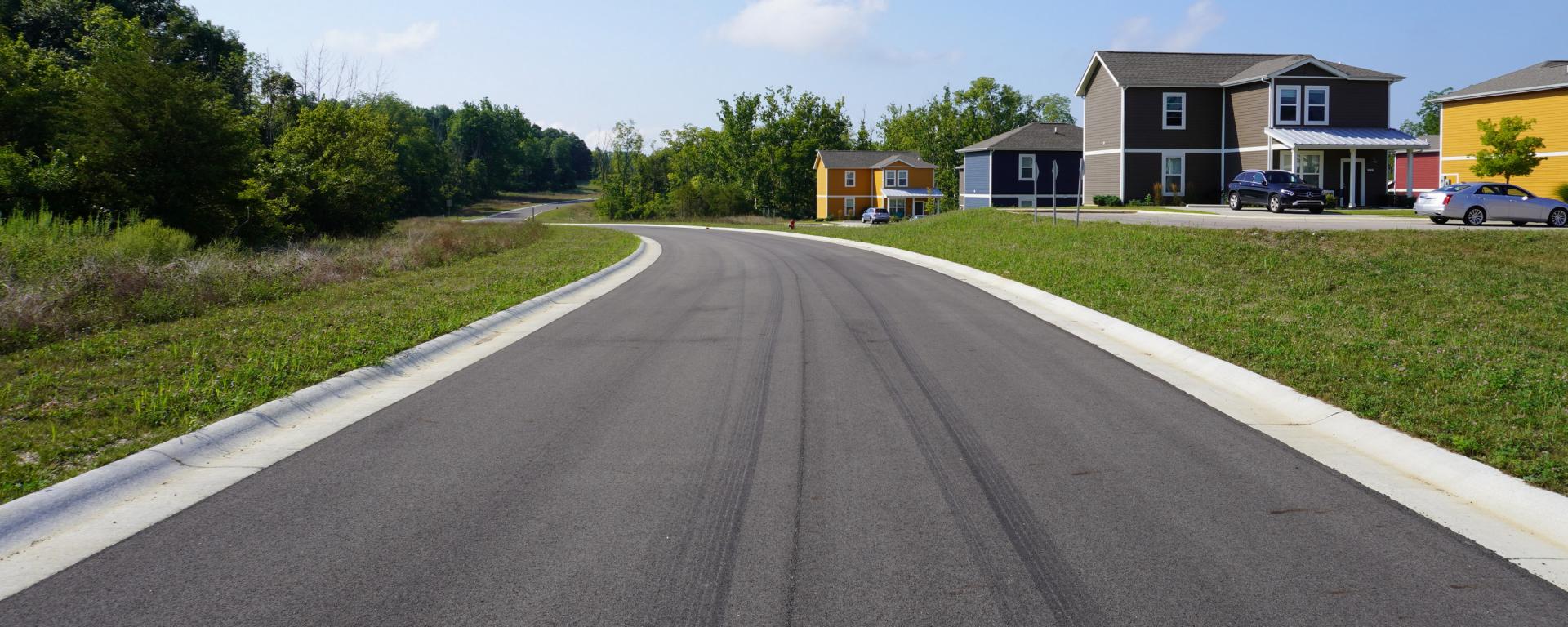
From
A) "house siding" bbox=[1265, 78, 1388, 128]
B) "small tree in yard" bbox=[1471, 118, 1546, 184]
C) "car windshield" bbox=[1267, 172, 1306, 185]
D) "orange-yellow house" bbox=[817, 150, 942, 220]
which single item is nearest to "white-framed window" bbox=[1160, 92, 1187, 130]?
"house siding" bbox=[1265, 78, 1388, 128]

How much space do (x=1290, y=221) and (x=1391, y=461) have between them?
74.6ft

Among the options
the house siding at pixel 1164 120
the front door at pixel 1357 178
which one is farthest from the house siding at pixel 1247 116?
the front door at pixel 1357 178

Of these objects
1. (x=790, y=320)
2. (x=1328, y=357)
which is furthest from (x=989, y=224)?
(x=1328, y=357)

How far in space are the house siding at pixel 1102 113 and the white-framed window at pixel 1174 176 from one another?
244cm

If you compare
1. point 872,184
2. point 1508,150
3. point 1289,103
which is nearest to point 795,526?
point 1508,150

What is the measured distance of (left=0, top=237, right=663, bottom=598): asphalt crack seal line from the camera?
4887 mm

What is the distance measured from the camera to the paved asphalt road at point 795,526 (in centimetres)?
417

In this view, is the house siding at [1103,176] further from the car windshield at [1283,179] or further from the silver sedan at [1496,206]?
the silver sedan at [1496,206]

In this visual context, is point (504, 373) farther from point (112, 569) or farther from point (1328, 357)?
point (1328, 357)

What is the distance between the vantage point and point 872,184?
9144cm

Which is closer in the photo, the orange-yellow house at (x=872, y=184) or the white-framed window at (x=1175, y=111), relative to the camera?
the white-framed window at (x=1175, y=111)

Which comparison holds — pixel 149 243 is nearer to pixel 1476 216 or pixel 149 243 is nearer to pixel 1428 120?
pixel 1476 216

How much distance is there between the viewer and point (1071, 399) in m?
8.48

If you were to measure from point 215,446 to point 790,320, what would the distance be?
8378mm
